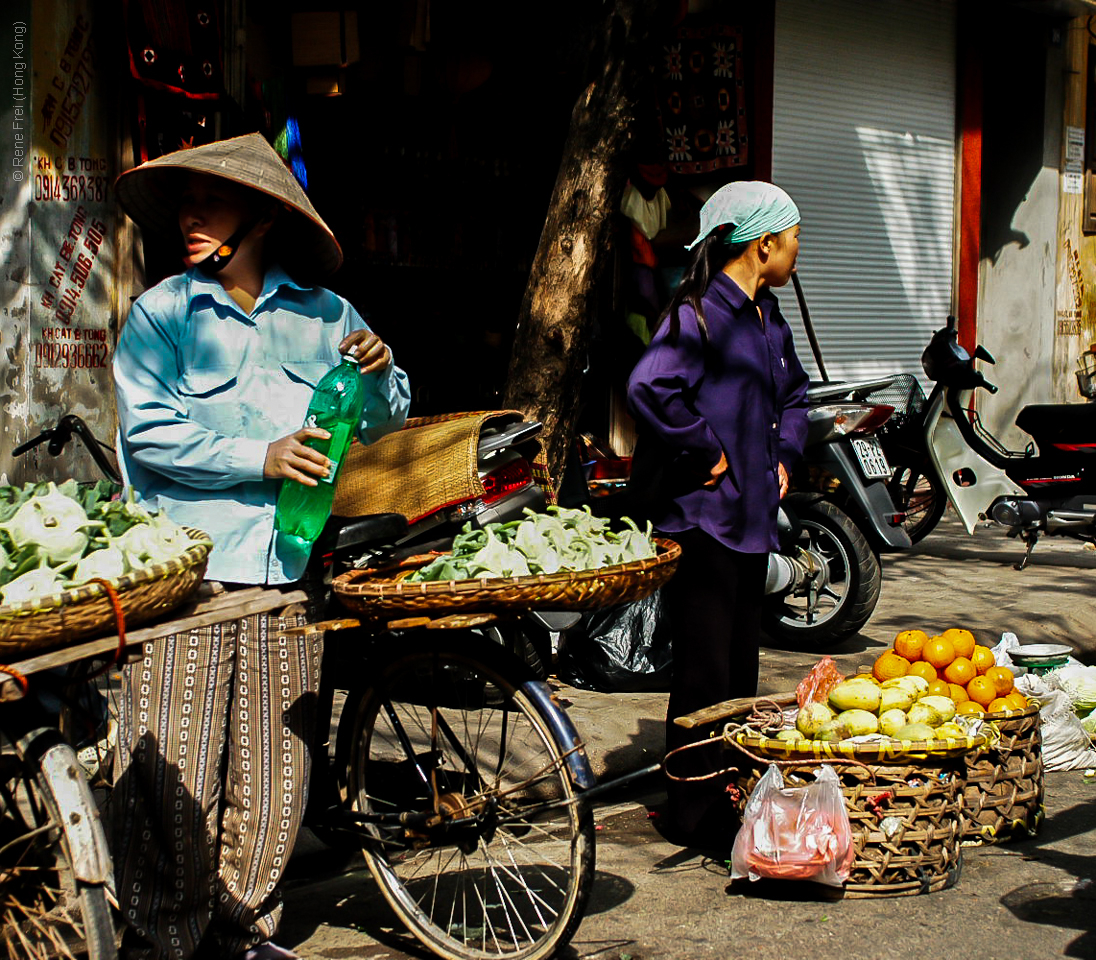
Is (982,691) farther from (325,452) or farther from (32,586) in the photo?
(32,586)

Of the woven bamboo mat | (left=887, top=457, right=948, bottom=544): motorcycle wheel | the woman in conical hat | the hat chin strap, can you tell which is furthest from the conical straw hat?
(left=887, top=457, right=948, bottom=544): motorcycle wheel

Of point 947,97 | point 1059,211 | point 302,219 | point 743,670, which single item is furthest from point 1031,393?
point 302,219

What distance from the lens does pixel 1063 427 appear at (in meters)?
8.23

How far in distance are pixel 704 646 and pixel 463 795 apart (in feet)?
3.73

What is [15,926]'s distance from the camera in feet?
8.56

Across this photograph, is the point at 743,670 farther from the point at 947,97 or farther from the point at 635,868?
the point at 947,97

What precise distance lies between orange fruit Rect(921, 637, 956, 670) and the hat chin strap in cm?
261

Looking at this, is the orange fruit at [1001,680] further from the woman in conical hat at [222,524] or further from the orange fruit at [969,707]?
the woman in conical hat at [222,524]

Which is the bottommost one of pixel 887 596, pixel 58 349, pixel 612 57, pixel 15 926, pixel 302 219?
pixel 887 596

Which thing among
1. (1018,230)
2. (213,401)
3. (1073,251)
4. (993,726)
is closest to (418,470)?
(213,401)

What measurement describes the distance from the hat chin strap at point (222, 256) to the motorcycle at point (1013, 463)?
5.87 metres

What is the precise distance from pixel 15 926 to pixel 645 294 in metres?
6.58

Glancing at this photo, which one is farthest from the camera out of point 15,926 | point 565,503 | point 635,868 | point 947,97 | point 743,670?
point 947,97

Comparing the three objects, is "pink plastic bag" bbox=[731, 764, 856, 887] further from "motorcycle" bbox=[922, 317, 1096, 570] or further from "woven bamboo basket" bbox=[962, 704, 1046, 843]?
"motorcycle" bbox=[922, 317, 1096, 570]
